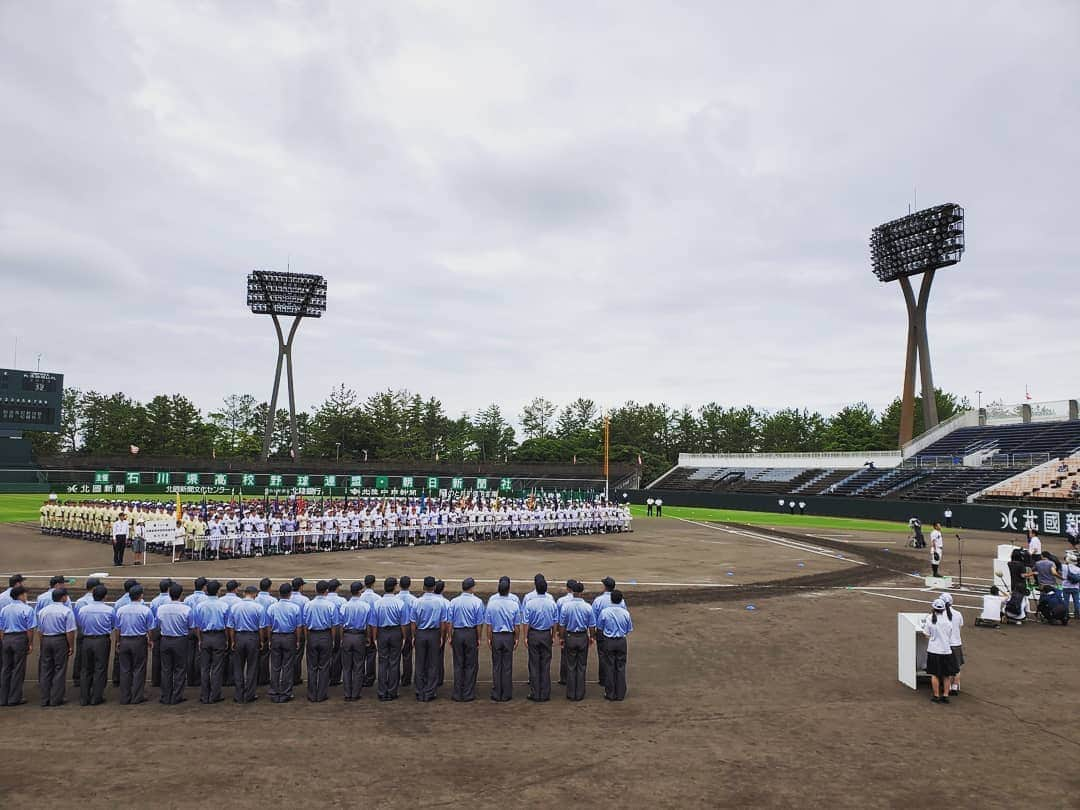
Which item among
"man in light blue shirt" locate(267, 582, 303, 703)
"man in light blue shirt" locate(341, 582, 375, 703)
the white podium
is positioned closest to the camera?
"man in light blue shirt" locate(267, 582, 303, 703)

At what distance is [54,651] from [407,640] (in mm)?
4845

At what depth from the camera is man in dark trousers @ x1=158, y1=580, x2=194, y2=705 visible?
10055 mm

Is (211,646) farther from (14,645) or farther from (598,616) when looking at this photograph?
(598,616)

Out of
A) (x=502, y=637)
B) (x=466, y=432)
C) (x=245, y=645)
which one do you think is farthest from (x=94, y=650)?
(x=466, y=432)

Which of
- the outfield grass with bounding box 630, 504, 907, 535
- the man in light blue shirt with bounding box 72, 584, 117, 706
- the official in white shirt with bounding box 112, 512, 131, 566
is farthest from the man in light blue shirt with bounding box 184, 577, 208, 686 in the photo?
the outfield grass with bounding box 630, 504, 907, 535

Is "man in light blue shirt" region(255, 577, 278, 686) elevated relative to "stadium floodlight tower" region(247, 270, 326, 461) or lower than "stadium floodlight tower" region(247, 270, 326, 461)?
lower

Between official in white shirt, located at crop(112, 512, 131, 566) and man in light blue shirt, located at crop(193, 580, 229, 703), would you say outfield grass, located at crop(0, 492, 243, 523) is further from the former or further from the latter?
man in light blue shirt, located at crop(193, 580, 229, 703)

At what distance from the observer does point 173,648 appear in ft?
33.1

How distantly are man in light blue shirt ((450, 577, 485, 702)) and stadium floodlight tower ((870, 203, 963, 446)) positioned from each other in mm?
60816

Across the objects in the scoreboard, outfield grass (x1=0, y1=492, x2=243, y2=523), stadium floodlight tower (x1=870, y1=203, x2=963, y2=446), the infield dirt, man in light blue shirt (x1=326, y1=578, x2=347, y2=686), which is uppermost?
stadium floodlight tower (x1=870, y1=203, x2=963, y2=446)

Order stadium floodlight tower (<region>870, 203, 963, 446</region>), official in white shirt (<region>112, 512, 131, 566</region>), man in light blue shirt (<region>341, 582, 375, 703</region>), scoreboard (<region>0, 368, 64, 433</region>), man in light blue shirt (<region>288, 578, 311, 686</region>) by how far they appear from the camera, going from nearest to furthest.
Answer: man in light blue shirt (<region>341, 582, 375, 703</region>)
man in light blue shirt (<region>288, 578, 311, 686</region>)
official in white shirt (<region>112, 512, 131, 566</region>)
scoreboard (<region>0, 368, 64, 433</region>)
stadium floodlight tower (<region>870, 203, 963, 446</region>)

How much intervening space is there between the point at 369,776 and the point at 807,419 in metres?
117

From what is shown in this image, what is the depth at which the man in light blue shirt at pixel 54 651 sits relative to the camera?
32.2ft

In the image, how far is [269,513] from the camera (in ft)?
92.2
